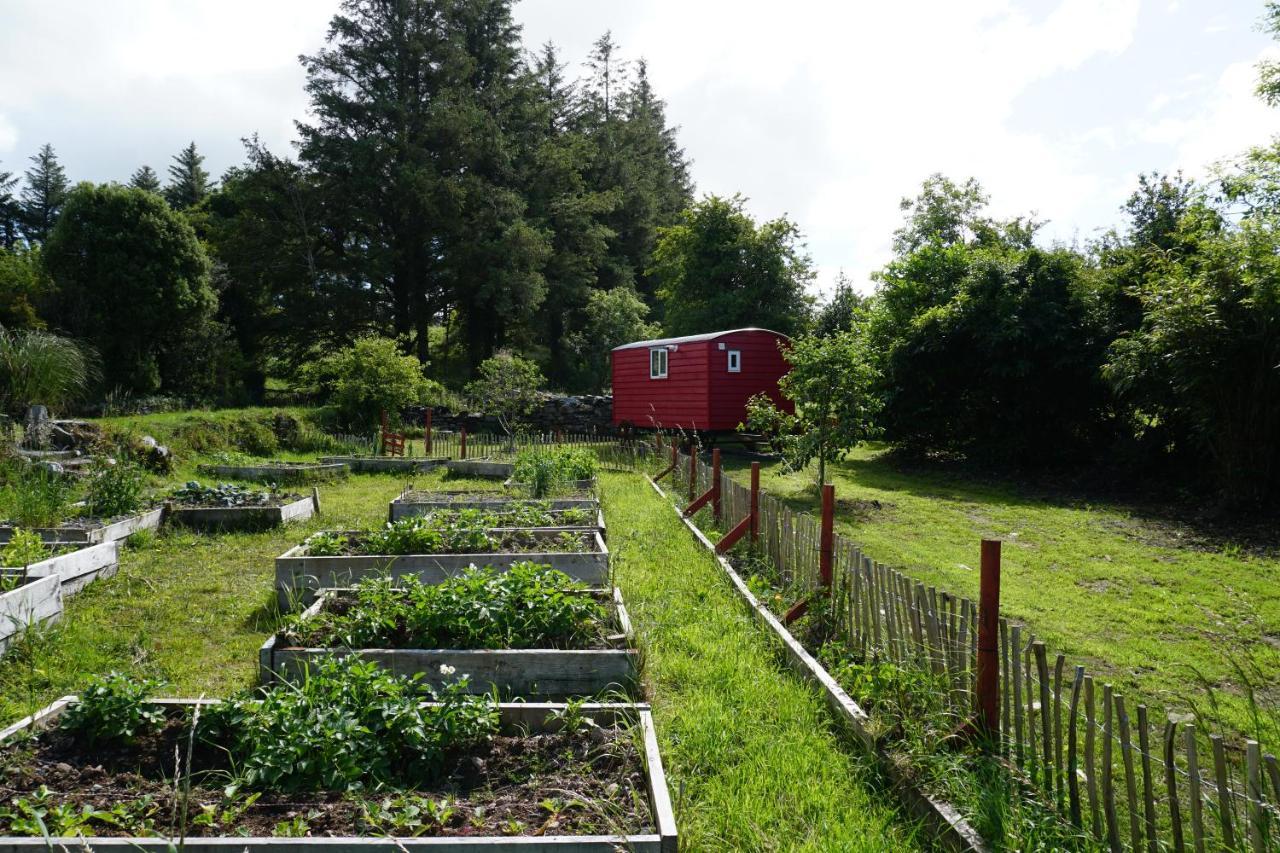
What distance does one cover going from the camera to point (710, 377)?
18.9 metres

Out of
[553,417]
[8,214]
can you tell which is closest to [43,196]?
[8,214]

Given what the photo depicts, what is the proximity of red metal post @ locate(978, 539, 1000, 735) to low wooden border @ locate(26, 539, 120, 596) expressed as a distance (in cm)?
573

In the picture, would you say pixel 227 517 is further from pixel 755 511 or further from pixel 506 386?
pixel 506 386

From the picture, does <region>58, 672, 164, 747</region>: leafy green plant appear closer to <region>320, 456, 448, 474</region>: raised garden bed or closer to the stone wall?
<region>320, 456, 448, 474</region>: raised garden bed

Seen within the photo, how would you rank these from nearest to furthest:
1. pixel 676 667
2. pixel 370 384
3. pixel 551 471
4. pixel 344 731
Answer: pixel 344 731 < pixel 676 667 < pixel 551 471 < pixel 370 384

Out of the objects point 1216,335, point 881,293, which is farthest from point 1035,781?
point 881,293

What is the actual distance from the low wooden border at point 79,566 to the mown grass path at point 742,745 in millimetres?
4086

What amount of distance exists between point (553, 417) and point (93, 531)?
17915mm

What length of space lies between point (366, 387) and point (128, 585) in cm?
1265

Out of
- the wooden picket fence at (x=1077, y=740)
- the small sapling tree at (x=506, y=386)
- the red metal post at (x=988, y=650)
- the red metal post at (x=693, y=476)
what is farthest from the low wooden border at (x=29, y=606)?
the small sapling tree at (x=506, y=386)

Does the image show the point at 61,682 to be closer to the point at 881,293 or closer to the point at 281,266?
the point at 881,293

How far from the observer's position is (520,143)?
33.7 m

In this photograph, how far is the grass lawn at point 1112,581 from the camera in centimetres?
474

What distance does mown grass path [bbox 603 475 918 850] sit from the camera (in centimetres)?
289
